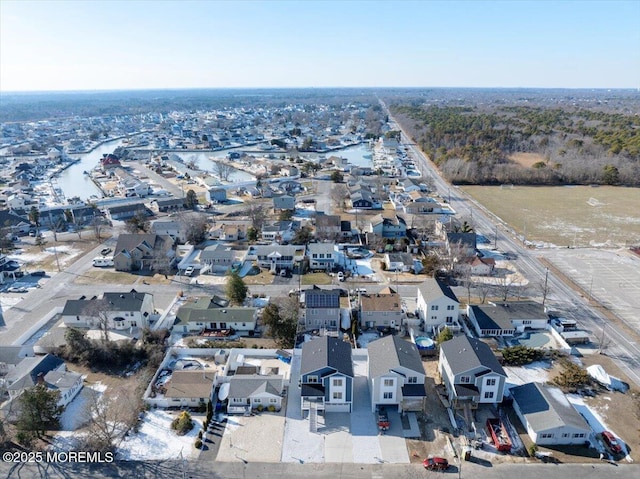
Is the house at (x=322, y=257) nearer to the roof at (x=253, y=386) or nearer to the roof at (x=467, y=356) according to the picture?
the roof at (x=467, y=356)

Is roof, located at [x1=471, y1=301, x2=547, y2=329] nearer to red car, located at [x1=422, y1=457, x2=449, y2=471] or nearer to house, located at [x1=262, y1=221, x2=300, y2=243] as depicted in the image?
red car, located at [x1=422, y1=457, x2=449, y2=471]

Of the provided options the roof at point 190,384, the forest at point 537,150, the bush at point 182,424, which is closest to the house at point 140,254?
the roof at point 190,384

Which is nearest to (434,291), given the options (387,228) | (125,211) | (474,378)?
(474,378)

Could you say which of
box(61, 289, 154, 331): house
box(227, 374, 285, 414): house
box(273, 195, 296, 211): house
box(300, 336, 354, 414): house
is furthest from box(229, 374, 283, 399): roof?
box(273, 195, 296, 211): house

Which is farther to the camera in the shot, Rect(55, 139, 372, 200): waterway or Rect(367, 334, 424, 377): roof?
Rect(55, 139, 372, 200): waterway

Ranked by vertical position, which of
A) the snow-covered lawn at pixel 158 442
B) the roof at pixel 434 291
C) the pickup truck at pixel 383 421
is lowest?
the snow-covered lawn at pixel 158 442

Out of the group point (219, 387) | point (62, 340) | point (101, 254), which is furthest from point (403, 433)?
point (101, 254)

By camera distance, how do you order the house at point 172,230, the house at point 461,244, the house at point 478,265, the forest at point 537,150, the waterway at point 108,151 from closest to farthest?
the house at point 478,265
the house at point 461,244
the house at point 172,230
the forest at point 537,150
the waterway at point 108,151

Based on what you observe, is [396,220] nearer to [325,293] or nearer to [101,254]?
[325,293]
